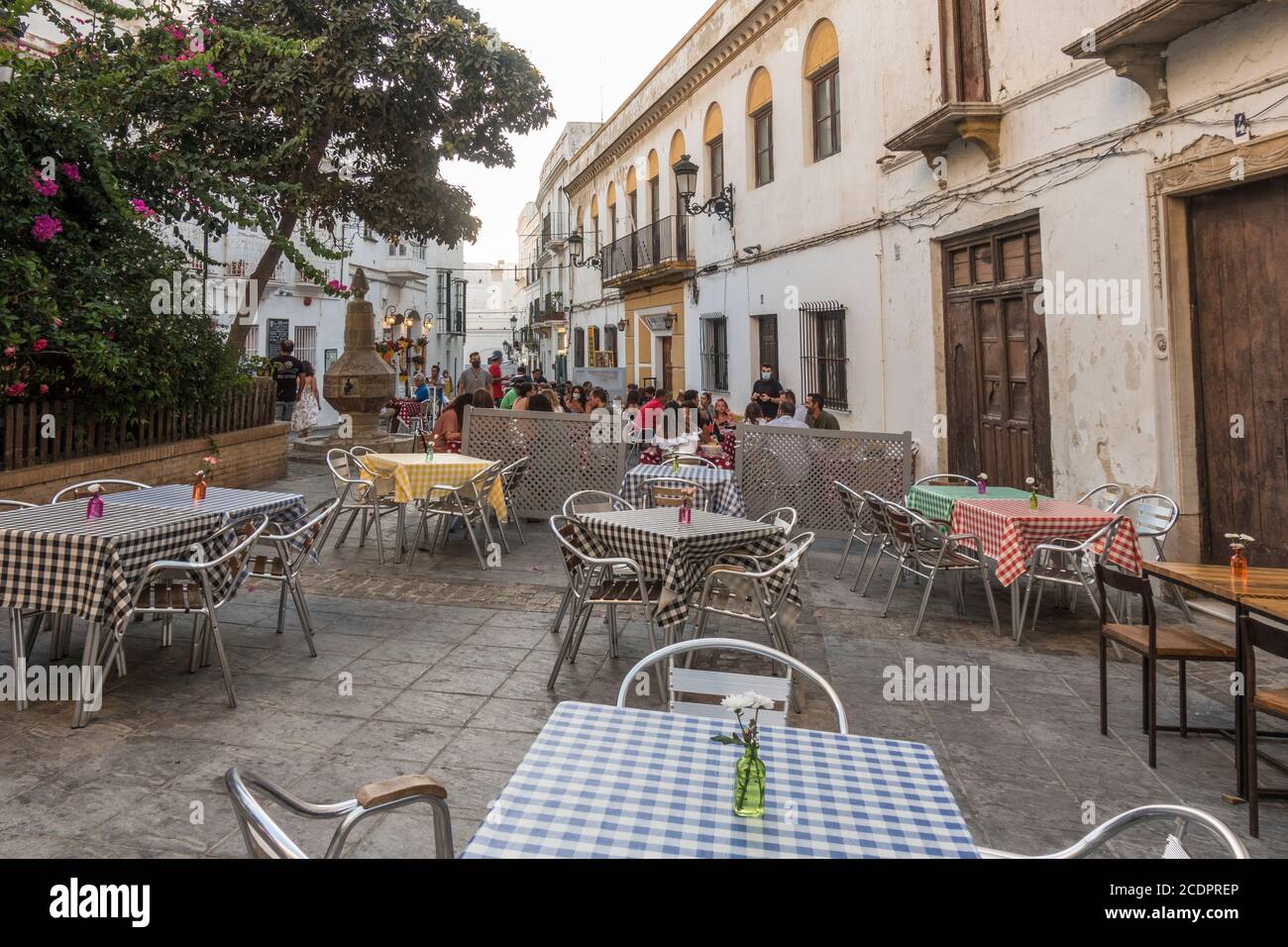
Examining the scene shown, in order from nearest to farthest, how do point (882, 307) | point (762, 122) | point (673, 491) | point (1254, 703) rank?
point (1254, 703)
point (673, 491)
point (882, 307)
point (762, 122)

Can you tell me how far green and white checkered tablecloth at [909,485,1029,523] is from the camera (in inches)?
253

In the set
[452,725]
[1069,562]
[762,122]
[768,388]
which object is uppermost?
[762,122]

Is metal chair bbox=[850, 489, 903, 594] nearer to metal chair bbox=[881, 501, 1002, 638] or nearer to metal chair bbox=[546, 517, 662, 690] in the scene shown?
metal chair bbox=[881, 501, 1002, 638]

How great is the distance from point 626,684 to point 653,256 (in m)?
16.9

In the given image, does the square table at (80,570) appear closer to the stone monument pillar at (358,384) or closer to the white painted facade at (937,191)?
the white painted facade at (937,191)

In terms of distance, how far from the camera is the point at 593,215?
26.0 m

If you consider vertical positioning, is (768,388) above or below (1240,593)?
above

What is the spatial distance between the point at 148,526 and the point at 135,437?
5612 millimetres

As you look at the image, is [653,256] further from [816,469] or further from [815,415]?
[816,469]

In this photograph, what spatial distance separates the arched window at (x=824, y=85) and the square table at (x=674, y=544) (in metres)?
8.29

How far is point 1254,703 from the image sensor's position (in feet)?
10.2

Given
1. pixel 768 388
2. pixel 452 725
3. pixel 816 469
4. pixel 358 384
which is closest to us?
pixel 452 725

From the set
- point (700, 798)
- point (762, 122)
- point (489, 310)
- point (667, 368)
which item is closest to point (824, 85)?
point (762, 122)

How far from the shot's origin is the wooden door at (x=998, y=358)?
26.2 feet
